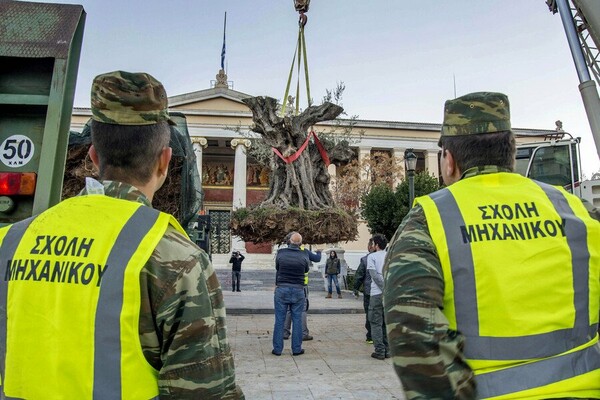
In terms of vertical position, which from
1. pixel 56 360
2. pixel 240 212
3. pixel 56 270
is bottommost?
pixel 56 360

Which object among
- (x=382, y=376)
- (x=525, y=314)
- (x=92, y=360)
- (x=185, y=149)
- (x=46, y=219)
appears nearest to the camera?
(x=92, y=360)

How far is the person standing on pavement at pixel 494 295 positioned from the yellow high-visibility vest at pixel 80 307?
75 cm

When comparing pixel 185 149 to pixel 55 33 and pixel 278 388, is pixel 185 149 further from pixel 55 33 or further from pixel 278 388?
pixel 278 388

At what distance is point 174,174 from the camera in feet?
15.9

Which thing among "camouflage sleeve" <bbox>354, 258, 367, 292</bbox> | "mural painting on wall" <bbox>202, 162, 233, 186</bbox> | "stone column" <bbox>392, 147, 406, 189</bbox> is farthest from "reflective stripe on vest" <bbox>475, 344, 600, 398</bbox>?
"mural painting on wall" <bbox>202, 162, 233, 186</bbox>

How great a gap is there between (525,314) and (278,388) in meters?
4.71

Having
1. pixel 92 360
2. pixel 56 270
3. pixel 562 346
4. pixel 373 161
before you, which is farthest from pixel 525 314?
pixel 373 161

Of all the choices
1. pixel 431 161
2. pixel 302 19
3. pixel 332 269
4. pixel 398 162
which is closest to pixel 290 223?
pixel 302 19

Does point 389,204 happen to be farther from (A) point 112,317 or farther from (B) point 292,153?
(A) point 112,317

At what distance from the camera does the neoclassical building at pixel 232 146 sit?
135 feet

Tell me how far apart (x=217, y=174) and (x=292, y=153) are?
3921 cm

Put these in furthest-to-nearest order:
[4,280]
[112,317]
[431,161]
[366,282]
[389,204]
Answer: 1. [431,161]
2. [389,204]
3. [366,282]
4. [4,280]
5. [112,317]

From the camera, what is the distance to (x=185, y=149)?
4.77 meters

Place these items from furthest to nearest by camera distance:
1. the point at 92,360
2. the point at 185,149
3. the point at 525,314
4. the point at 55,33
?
1. the point at 185,149
2. the point at 55,33
3. the point at 525,314
4. the point at 92,360
